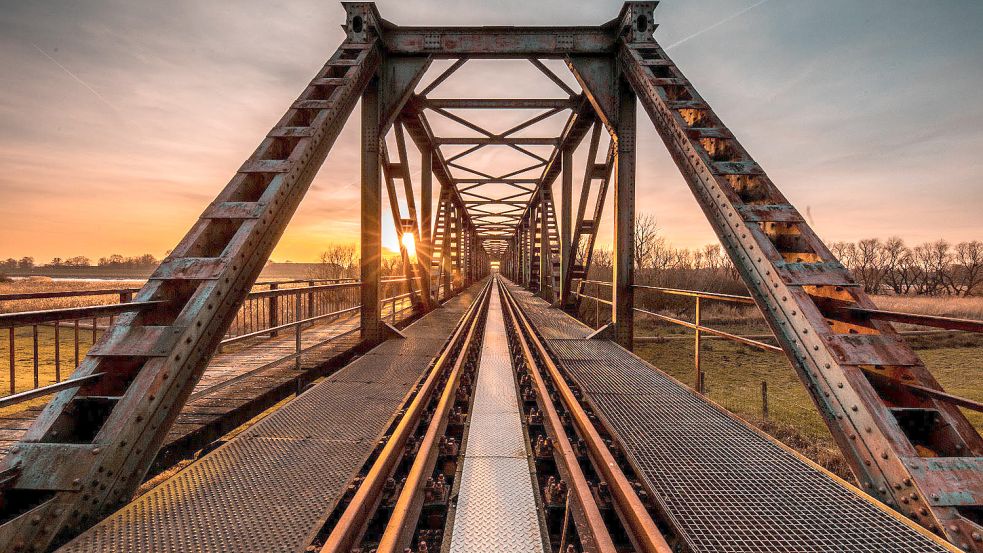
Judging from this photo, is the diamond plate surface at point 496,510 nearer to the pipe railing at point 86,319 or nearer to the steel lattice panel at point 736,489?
the steel lattice panel at point 736,489

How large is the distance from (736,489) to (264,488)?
2862 mm

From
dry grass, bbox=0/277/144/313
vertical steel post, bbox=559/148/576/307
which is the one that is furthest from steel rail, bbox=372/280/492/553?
vertical steel post, bbox=559/148/576/307

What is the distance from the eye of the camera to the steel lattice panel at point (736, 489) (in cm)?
194

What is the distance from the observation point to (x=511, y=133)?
10656 mm

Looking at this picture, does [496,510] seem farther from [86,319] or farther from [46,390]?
[86,319]

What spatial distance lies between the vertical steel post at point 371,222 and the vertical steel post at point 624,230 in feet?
12.9

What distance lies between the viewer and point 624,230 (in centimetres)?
637

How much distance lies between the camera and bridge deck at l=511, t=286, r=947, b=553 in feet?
6.38

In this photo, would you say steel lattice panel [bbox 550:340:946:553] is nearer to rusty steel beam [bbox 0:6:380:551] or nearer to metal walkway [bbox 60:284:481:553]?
metal walkway [bbox 60:284:481:553]

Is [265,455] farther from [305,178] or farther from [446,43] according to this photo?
[446,43]

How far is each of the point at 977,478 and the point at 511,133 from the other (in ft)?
33.3

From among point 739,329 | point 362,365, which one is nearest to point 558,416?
point 362,365

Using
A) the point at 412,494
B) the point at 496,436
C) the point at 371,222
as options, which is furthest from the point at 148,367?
the point at 371,222

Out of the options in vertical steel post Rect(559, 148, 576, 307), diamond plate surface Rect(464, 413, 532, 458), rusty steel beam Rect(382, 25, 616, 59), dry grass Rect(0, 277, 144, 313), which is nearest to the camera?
diamond plate surface Rect(464, 413, 532, 458)
